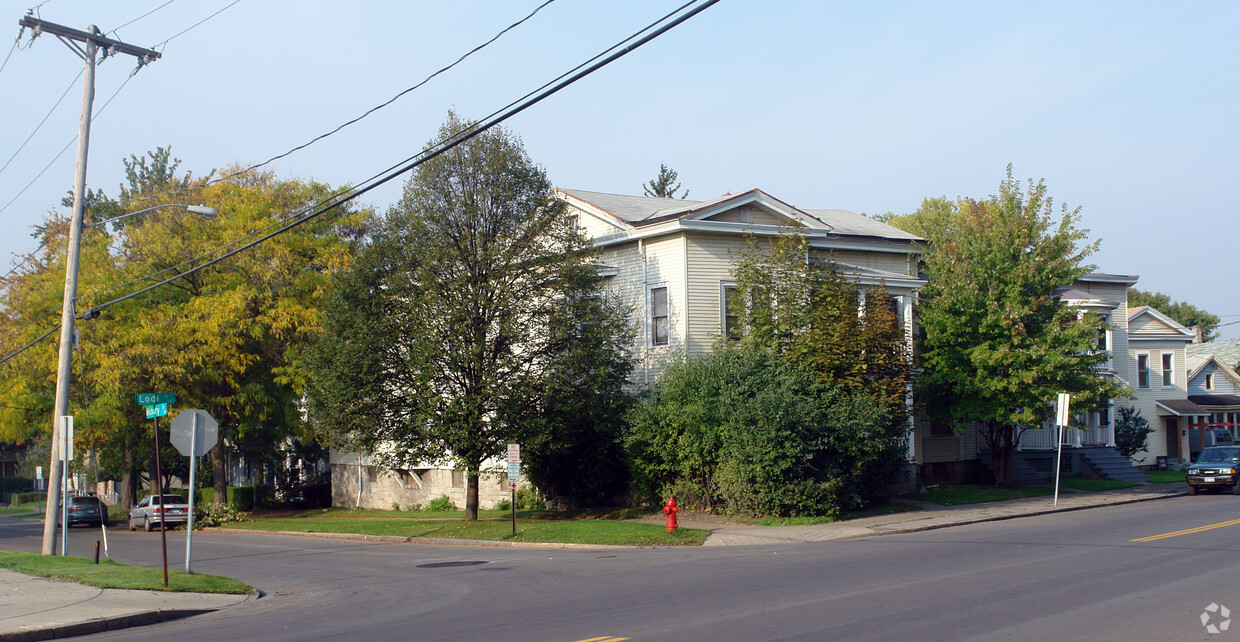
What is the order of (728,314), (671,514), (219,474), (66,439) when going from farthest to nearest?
1. (219,474)
2. (728,314)
3. (671,514)
4. (66,439)

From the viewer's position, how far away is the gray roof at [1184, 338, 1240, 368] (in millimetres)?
64562

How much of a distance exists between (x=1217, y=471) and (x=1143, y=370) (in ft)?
63.6

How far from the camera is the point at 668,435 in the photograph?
2578 cm

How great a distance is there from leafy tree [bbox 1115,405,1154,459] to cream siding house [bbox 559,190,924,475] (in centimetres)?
1488

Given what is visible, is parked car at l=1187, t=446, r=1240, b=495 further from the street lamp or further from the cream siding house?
the street lamp

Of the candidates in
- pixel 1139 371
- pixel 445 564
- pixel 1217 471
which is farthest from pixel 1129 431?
pixel 445 564

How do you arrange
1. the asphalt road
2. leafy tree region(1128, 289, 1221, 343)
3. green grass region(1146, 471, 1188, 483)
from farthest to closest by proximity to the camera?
1. leafy tree region(1128, 289, 1221, 343)
2. green grass region(1146, 471, 1188, 483)
3. the asphalt road

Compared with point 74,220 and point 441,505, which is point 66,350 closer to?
point 74,220

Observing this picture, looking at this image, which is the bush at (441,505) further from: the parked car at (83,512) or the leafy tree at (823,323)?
the parked car at (83,512)

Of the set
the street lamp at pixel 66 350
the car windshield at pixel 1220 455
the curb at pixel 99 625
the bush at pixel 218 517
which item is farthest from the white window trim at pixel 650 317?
the bush at pixel 218 517

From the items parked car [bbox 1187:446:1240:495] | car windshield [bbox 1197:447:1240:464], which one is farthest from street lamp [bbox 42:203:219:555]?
car windshield [bbox 1197:447:1240:464]

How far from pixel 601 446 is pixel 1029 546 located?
12970 mm

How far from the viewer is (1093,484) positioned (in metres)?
33.6

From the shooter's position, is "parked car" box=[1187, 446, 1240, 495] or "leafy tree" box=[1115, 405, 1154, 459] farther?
"leafy tree" box=[1115, 405, 1154, 459]
